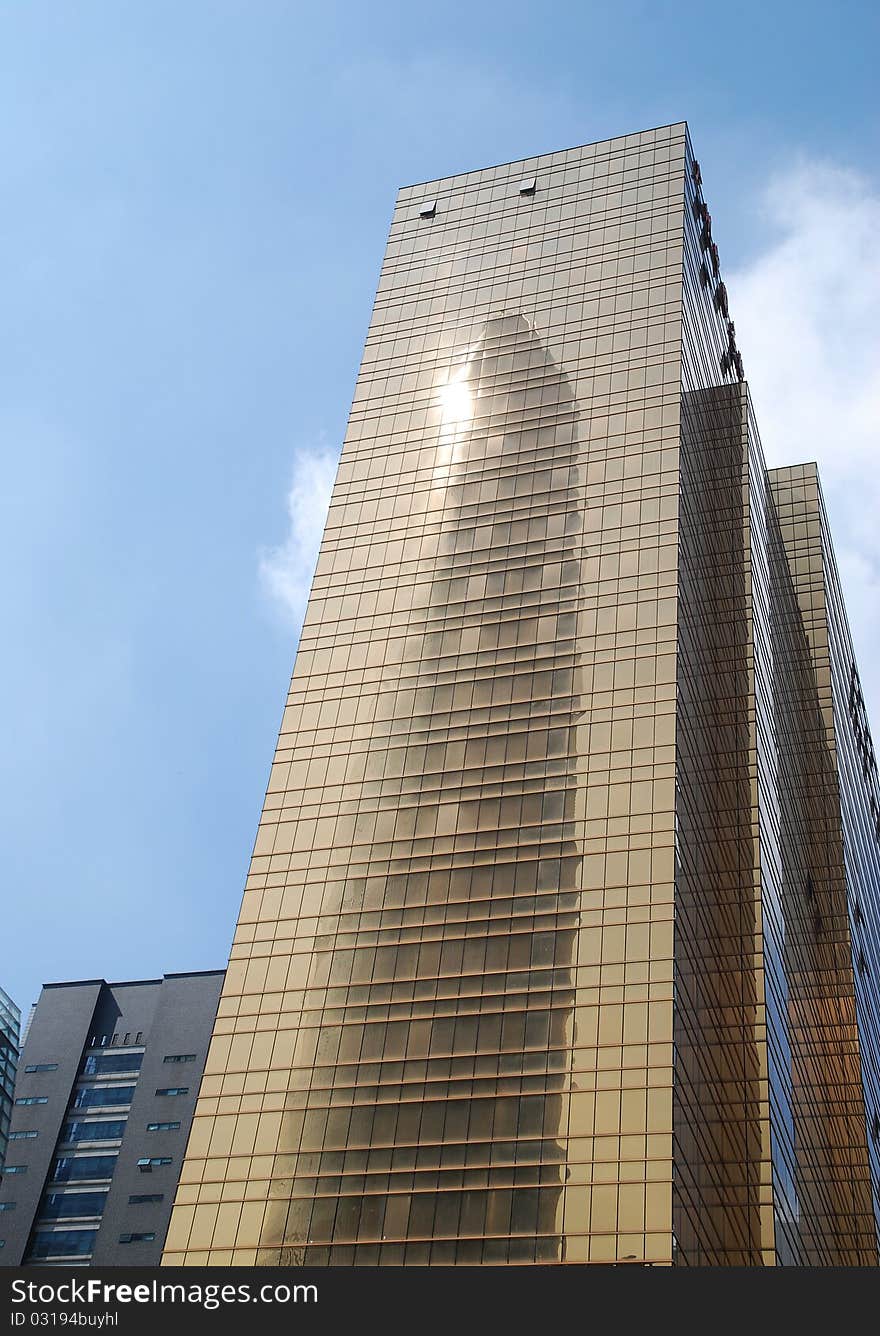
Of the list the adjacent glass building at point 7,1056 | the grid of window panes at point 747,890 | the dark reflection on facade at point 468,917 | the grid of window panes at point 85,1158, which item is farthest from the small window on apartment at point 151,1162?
the grid of window panes at point 747,890

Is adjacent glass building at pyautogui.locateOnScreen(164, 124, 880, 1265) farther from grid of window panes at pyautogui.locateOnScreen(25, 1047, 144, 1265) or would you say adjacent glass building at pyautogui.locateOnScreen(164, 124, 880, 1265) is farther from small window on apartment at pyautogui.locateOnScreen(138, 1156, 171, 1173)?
grid of window panes at pyautogui.locateOnScreen(25, 1047, 144, 1265)

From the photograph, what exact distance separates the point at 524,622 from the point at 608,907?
23.0 m

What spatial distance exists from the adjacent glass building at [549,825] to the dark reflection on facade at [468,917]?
195mm

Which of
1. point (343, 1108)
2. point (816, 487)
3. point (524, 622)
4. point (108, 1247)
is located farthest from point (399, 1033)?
point (816, 487)

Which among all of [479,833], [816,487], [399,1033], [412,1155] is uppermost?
[816,487]

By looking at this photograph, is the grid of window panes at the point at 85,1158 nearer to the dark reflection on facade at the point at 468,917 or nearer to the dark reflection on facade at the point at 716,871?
the dark reflection on facade at the point at 468,917

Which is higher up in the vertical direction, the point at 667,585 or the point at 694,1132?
the point at 667,585

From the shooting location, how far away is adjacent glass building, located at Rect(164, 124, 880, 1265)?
78188mm

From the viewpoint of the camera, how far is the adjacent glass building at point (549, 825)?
3078 inches

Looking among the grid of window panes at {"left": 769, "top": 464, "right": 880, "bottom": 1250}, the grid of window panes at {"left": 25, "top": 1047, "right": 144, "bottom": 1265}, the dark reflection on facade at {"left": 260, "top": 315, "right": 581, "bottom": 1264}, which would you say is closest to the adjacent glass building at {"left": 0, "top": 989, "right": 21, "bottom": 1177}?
the grid of window panes at {"left": 25, "top": 1047, "right": 144, "bottom": 1265}

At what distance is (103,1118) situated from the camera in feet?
474

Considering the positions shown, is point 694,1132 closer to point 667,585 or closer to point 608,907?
point 608,907

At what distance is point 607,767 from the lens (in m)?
89.6

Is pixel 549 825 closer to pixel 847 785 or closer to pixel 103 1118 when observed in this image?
pixel 847 785
